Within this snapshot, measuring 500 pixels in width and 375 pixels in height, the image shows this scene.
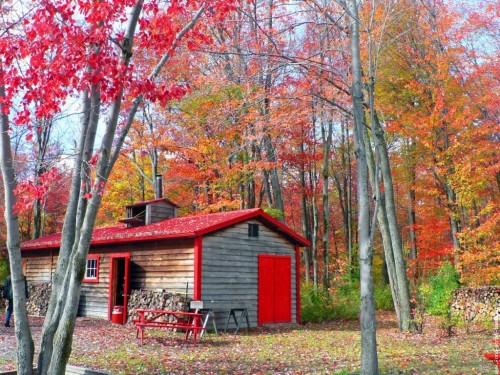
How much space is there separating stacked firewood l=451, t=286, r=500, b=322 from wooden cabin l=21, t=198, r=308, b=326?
5.25 meters

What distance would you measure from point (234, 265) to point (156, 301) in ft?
8.17

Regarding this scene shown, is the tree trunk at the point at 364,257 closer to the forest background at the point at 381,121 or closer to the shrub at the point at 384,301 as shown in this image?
the forest background at the point at 381,121

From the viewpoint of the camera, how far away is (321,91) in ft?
44.0

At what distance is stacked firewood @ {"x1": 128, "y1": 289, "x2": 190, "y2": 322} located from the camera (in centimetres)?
1395

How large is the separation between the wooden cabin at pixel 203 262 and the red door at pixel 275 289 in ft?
0.10

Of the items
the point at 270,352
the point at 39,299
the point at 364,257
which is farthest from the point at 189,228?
the point at 39,299

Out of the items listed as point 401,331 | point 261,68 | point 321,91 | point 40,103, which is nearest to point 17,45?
point 40,103

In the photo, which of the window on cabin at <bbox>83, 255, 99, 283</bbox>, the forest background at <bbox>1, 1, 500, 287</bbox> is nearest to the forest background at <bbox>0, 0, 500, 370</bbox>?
the forest background at <bbox>1, 1, 500, 287</bbox>

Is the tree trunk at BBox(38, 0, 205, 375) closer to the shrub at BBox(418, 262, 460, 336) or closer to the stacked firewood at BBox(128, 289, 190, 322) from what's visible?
the stacked firewood at BBox(128, 289, 190, 322)

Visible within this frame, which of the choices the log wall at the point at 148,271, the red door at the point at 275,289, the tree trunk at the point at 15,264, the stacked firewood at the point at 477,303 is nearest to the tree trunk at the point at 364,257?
the tree trunk at the point at 15,264

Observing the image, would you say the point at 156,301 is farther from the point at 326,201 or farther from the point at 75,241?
the point at 326,201

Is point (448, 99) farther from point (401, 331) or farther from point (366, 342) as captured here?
point (366, 342)

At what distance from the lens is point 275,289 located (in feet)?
53.9

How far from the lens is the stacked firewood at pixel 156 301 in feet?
45.8
